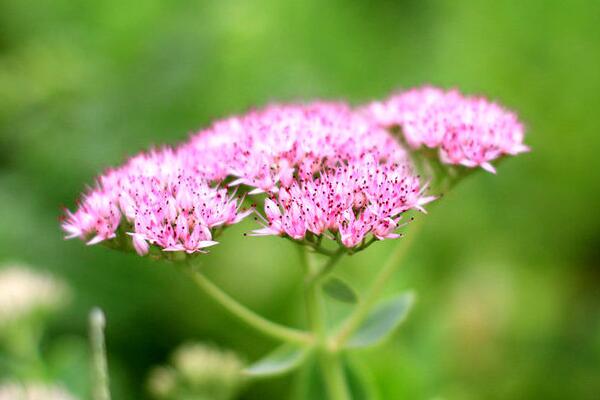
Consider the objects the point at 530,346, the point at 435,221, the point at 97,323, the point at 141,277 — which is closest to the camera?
the point at 97,323

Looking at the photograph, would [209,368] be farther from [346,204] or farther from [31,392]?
[346,204]

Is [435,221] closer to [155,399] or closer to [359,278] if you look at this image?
[359,278]

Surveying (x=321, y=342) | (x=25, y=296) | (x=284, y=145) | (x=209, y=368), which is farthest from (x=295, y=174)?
(x=25, y=296)

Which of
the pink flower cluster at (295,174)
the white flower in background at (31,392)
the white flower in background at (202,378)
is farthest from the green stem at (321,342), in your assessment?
the white flower in background at (31,392)

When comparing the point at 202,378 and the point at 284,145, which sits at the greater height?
the point at 284,145

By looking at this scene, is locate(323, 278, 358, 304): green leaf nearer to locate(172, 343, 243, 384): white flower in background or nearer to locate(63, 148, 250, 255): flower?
locate(63, 148, 250, 255): flower

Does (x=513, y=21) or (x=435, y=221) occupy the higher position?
(x=513, y=21)

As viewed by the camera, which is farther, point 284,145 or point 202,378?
point 202,378

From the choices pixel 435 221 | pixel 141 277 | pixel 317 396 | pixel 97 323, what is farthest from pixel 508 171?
pixel 97 323
